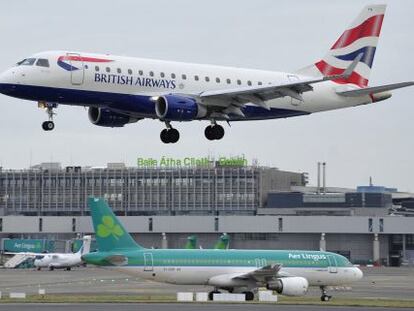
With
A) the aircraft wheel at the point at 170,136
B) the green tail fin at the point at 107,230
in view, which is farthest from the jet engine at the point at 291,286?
the aircraft wheel at the point at 170,136

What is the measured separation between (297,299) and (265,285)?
356 centimetres

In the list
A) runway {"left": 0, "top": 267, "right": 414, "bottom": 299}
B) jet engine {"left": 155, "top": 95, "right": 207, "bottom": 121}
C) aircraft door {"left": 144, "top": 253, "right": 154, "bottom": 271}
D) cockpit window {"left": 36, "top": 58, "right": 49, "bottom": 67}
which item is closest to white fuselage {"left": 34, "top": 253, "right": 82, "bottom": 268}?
runway {"left": 0, "top": 267, "right": 414, "bottom": 299}

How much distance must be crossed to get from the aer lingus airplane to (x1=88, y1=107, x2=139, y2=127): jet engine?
16.6 meters

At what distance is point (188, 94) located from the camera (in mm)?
77438

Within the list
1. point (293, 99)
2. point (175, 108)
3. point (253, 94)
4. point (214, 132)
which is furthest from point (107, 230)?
point (253, 94)

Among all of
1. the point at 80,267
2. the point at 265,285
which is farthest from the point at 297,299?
the point at 80,267

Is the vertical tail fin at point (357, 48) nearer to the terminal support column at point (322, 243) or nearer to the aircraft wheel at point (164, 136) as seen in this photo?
the aircraft wheel at point (164, 136)

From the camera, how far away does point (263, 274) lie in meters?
93.2

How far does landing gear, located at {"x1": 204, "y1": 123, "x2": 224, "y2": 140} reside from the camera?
271ft

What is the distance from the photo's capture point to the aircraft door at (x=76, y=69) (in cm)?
7231

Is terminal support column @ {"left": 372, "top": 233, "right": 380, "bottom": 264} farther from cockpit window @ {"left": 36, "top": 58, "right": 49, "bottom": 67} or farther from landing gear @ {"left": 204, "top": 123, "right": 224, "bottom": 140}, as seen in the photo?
cockpit window @ {"left": 36, "top": 58, "right": 49, "bottom": 67}

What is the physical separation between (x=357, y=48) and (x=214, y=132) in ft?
61.5

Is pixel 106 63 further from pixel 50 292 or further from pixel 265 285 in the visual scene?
pixel 50 292

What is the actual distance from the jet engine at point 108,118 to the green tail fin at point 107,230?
16245mm
